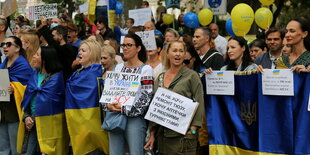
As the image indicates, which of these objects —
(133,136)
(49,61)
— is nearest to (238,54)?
(133,136)

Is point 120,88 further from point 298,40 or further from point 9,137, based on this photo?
point 9,137

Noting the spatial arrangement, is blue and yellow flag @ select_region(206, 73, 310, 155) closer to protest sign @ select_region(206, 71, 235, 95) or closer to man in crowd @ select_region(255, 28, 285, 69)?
protest sign @ select_region(206, 71, 235, 95)

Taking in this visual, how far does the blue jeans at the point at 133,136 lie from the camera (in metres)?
5.77

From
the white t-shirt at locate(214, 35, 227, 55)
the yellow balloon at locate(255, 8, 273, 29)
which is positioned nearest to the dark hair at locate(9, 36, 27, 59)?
the white t-shirt at locate(214, 35, 227, 55)

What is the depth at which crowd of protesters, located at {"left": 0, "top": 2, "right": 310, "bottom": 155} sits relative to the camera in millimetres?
5441

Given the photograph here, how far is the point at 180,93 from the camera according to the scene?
214 inches

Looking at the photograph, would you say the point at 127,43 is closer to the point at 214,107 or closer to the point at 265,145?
the point at 214,107

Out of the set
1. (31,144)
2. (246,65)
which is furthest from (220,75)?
(31,144)

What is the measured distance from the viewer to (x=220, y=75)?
18.8 feet

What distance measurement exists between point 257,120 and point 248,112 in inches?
5.8

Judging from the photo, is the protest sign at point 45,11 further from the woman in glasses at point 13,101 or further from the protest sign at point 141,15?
the woman in glasses at point 13,101

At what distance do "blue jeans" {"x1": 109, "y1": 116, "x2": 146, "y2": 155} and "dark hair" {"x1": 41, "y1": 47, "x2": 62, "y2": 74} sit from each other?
1.50 m

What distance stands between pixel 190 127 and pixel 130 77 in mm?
1019

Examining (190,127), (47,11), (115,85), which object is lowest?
(190,127)
